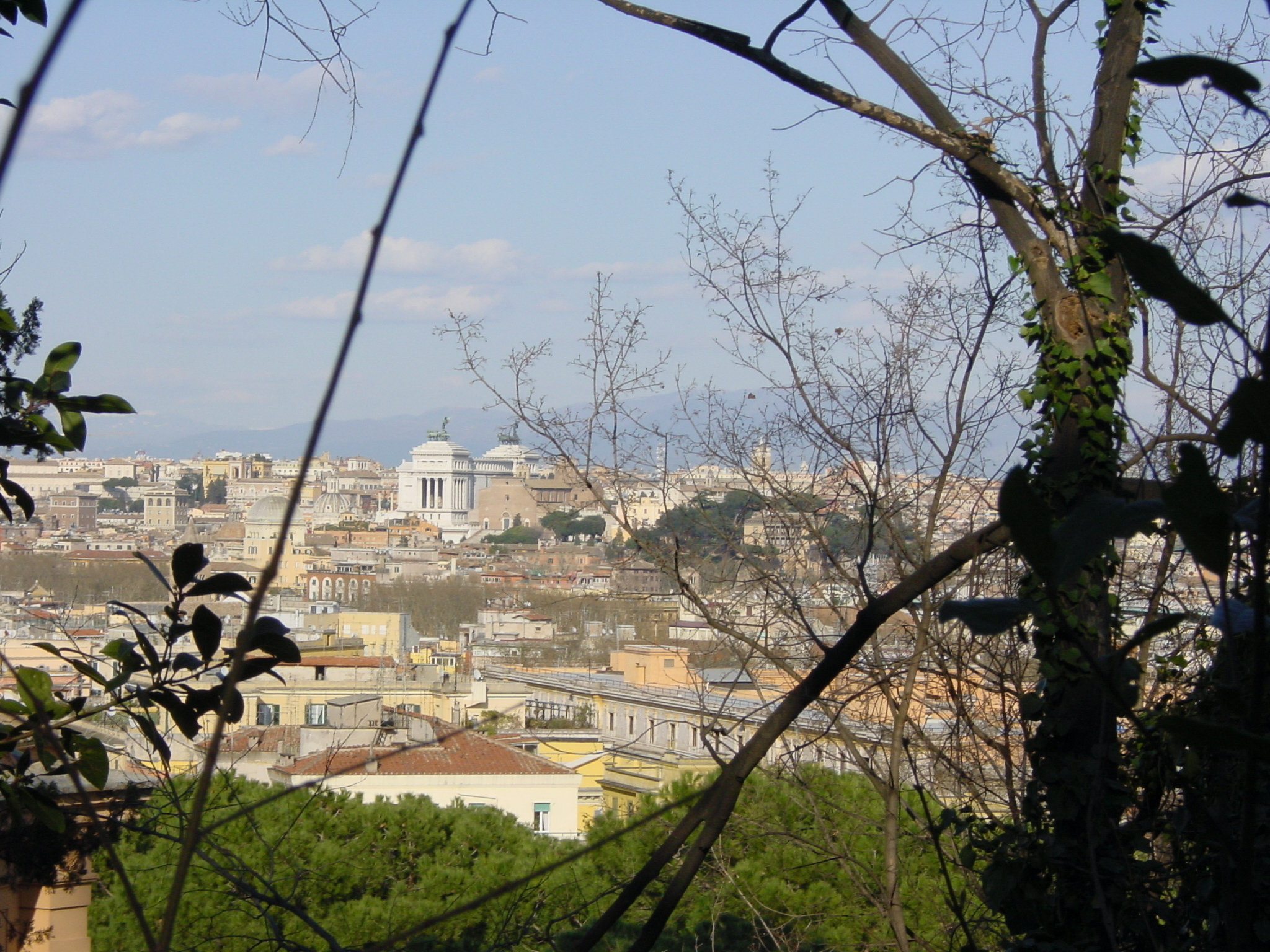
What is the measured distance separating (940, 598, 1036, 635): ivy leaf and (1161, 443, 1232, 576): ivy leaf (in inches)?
4.0

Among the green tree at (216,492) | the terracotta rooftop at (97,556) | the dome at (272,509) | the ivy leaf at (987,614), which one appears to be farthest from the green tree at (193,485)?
the ivy leaf at (987,614)

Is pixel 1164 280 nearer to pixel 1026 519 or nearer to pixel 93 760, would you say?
pixel 1026 519

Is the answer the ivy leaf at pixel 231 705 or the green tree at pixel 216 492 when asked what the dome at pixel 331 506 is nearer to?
the green tree at pixel 216 492

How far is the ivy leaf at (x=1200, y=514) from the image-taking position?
0.34 meters

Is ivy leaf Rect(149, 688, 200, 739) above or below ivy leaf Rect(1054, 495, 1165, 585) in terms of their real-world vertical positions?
below

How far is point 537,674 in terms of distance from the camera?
15867 mm

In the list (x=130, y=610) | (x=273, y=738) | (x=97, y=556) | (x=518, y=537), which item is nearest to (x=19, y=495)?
(x=130, y=610)

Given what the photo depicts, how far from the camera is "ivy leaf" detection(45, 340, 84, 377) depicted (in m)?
1.63

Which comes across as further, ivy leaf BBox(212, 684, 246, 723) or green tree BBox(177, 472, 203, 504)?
green tree BBox(177, 472, 203, 504)

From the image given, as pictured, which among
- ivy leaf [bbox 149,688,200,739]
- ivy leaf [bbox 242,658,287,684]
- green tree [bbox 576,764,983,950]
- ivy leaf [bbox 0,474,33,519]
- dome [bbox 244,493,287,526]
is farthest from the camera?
green tree [bbox 576,764,983,950]

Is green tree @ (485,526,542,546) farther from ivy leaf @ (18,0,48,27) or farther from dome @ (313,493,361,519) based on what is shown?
ivy leaf @ (18,0,48,27)

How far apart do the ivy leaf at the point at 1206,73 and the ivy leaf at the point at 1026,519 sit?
0.41 feet

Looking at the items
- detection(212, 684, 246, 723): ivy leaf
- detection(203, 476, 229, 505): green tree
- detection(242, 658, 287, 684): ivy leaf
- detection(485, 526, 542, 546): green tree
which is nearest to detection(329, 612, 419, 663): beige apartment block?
detection(242, 658, 287, 684): ivy leaf

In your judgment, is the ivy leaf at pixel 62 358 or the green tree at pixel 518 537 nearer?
the ivy leaf at pixel 62 358
